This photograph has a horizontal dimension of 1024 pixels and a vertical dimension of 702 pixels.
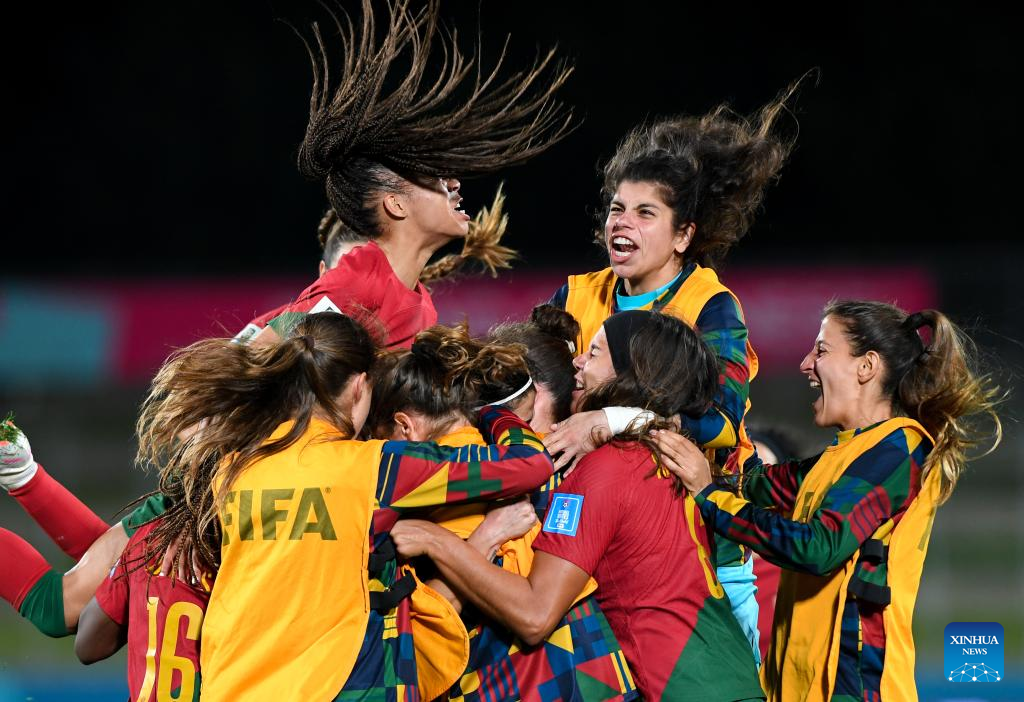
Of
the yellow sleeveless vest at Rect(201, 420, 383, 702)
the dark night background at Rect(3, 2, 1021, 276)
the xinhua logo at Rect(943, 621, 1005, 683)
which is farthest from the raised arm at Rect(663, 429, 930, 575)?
the dark night background at Rect(3, 2, 1021, 276)

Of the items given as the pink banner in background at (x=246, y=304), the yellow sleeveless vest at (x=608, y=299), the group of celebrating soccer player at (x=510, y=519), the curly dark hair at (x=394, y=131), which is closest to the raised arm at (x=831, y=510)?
the group of celebrating soccer player at (x=510, y=519)

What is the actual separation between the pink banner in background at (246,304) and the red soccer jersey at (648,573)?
21.6ft

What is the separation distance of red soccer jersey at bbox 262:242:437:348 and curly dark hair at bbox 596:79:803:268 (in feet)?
2.28

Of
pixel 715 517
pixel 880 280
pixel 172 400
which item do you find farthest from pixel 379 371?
pixel 880 280

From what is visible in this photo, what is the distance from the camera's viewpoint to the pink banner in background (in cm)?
955

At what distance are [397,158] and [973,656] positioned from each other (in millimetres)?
3038

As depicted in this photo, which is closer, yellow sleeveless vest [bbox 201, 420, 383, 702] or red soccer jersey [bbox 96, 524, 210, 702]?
yellow sleeveless vest [bbox 201, 420, 383, 702]

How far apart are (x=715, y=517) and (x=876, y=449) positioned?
0.45 metres

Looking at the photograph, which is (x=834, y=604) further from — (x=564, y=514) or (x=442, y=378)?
(x=442, y=378)

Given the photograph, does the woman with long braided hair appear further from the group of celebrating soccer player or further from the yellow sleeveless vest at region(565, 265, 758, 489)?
the yellow sleeveless vest at region(565, 265, 758, 489)

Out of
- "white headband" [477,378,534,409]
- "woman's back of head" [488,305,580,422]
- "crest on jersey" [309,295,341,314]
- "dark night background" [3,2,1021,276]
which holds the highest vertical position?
"dark night background" [3,2,1021,276]

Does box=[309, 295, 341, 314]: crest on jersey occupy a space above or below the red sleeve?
above

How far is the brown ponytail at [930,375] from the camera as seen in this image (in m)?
3.19

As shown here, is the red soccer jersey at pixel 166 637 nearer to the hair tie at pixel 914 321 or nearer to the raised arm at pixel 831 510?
the raised arm at pixel 831 510
